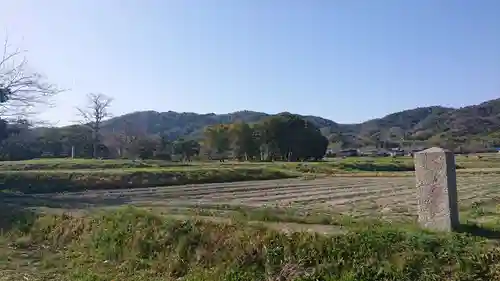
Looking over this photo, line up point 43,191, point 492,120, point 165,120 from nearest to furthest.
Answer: point 43,191, point 492,120, point 165,120

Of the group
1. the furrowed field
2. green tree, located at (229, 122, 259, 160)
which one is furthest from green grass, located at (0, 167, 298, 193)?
green tree, located at (229, 122, 259, 160)

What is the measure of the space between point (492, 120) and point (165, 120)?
9133 cm

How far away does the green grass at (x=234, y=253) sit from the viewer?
5449 millimetres

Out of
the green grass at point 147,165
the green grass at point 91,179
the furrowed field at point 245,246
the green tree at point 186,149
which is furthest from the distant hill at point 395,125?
the furrowed field at point 245,246

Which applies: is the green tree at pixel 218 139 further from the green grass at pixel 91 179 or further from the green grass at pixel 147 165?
the green grass at pixel 91 179

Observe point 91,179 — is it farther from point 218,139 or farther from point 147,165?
point 218,139

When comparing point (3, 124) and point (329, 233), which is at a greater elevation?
point (3, 124)

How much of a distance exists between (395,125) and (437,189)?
144998 millimetres

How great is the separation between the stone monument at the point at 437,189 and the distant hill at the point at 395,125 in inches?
2509

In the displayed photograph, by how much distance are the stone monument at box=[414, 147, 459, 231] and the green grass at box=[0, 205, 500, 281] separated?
0.40 meters

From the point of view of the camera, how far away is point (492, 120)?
111312 mm

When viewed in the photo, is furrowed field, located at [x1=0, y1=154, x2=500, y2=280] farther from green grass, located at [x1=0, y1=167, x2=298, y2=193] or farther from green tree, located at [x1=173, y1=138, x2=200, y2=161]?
green tree, located at [x1=173, y1=138, x2=200, y2=161]

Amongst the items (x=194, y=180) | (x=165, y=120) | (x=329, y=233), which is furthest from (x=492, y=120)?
(x=329, y=233)

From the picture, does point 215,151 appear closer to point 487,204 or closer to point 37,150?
point 37,150
